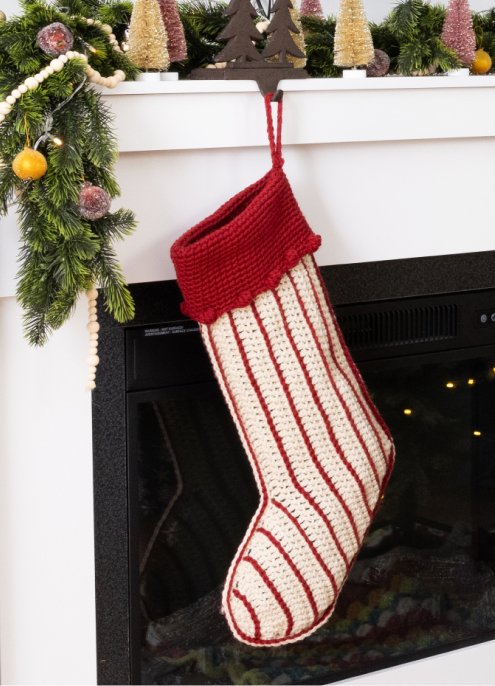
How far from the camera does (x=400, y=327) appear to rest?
1.16 metres

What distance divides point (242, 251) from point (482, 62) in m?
0.51

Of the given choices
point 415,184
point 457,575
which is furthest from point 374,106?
point 457,575

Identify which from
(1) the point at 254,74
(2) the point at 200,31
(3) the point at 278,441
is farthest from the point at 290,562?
(2) the point at 200,31

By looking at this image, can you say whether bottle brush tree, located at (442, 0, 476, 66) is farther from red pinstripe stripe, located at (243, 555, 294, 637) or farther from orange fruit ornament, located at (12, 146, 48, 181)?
red pinstripe stripe, located at (243, 555, 294, 637)

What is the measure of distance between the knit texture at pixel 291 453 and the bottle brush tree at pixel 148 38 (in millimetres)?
303

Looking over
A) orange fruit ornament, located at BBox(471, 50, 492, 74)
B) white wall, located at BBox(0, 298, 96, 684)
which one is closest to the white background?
white wall, located at BBox(0, 298, 96, 684)

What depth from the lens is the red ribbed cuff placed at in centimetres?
89

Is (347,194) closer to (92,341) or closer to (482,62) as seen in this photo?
(482,62)

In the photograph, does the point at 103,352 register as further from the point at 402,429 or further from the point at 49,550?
the point at 402,429

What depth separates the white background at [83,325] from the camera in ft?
3.10

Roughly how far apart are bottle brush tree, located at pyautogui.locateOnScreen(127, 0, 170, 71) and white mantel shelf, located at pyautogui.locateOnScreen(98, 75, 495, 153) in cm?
5

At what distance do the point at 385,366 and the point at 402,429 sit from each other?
0.15 metres

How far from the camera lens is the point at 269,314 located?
0.92 metres

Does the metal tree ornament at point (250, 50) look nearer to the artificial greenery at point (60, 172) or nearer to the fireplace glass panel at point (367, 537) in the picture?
the artificial greenery at point (60, 172)
